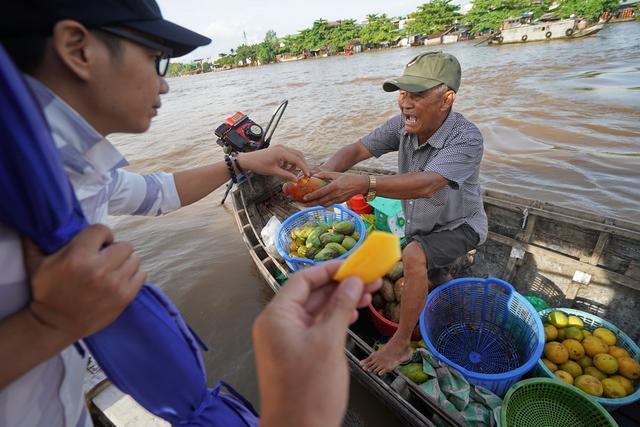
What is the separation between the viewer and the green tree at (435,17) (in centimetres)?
4438

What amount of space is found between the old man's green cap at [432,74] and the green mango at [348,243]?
168 cm

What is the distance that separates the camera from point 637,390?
2324 millimetres

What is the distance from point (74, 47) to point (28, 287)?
663mm

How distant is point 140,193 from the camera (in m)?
1.75

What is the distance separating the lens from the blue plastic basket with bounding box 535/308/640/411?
2.21 metres

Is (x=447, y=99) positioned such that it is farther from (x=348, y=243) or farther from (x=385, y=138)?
(x=348, y=243)

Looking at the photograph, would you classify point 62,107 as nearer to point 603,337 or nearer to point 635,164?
point 603,337

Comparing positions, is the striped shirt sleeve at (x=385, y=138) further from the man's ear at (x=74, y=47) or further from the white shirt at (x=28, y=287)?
the man's ear at (x=74, y=47)

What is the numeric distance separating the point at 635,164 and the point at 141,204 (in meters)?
10.1

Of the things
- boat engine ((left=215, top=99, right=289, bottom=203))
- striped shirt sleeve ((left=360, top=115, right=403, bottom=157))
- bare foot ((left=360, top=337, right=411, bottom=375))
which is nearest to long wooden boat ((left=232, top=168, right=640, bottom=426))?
bare foot ((left=360, top=337, right=411, bottom=375))

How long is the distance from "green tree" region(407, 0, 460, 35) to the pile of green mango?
51960 mm

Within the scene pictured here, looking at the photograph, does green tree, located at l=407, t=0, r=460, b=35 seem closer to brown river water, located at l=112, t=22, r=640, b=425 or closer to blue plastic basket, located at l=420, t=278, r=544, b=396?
brown river water, located at l=112, t=22, r=640, b=425

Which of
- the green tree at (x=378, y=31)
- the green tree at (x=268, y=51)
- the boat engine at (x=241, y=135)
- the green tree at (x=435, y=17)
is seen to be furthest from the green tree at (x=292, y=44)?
the boat engine at (x=241, y=135)

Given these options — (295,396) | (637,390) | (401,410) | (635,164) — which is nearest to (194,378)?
(295,396)
